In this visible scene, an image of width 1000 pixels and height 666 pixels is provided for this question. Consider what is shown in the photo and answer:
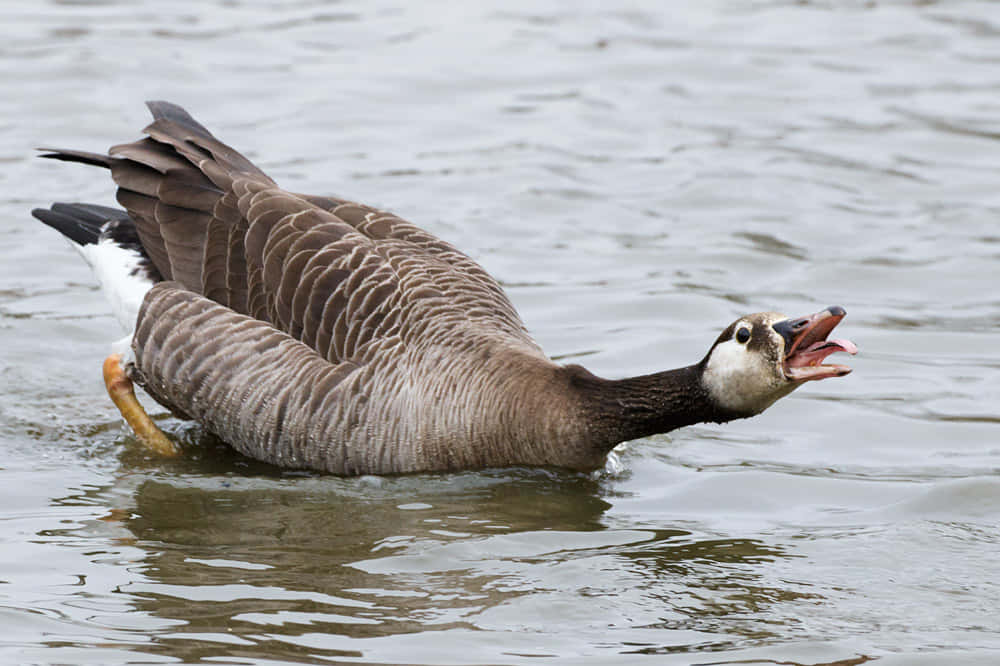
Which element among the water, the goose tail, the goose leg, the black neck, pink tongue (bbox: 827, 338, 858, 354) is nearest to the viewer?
the water

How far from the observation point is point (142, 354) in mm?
8695

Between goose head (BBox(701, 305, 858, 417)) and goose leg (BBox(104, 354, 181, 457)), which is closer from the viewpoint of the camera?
goose head (BBox(701, 305, 858, 417))

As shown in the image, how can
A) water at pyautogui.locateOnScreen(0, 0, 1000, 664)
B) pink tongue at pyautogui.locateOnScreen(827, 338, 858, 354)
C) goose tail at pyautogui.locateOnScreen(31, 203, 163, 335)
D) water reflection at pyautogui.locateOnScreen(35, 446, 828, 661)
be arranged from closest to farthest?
water reflection at pyautogui.locateOnScreen(35, 446, 828, 661), water at pyautogui.locateOnScreen(0, 0, 1000, 664), pink tongue at pyautogui.locateOnScreen(827, 338, 858, 354), goose tail at pyautogui.locateOnScreen(31, 203, 163, 335)

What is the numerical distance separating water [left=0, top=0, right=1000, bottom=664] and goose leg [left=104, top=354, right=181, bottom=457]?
169mm

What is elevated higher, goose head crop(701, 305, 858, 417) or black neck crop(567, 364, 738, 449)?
goose head crop(701, 305, 858, 417)

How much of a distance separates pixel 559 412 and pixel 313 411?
1.35 metres

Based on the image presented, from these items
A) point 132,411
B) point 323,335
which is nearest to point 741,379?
point 323,335

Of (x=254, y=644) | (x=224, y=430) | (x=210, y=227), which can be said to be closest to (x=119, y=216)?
(x=210, y=227)

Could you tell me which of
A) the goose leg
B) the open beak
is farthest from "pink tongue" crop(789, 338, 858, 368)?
the goose leg

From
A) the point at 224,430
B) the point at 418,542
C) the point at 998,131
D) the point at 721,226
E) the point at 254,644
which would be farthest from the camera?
the point at 998,131

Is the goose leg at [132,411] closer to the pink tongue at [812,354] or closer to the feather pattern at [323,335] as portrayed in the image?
the feather pattern at [323,335]

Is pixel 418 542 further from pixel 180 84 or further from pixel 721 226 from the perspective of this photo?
pixel 180 84

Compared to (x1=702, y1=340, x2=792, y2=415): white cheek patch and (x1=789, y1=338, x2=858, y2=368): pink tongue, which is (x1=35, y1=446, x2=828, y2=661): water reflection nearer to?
(x1=702, y1=340, x2=792, y2=415): white cheek patch

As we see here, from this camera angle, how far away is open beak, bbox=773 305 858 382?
22.8 ft
